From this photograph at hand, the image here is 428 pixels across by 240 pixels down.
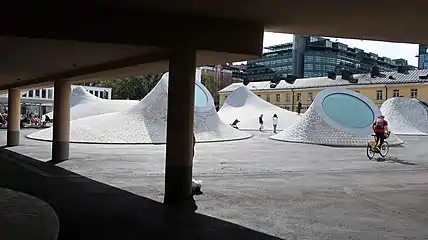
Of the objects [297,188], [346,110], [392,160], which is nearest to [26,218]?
[297,188]

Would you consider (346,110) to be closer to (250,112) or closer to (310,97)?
(250,112)

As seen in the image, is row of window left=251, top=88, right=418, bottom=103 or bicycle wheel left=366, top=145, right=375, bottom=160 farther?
row of window left=251, top=88, right=418, bottom=103

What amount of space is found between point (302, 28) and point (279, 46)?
129 meters

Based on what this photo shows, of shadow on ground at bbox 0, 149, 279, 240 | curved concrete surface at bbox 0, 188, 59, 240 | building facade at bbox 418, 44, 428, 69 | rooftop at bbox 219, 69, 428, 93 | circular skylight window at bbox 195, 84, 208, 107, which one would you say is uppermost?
building facade at bbox 418, 44, 428, 69

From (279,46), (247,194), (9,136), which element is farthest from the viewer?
(279,46)

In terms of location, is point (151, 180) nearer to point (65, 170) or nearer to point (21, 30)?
point (65, 170)

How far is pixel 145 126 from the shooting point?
2638 centimetres

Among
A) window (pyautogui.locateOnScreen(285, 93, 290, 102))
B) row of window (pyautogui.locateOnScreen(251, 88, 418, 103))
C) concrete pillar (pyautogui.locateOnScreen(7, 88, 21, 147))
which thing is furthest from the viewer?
window (pyautogui.locateOnScreen(285, 93, 290, 102))

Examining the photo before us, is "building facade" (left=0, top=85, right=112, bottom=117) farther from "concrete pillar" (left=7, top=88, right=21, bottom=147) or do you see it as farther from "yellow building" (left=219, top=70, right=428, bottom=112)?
"concrete pillar" (left=7, top=88, right=21, bottom=147)

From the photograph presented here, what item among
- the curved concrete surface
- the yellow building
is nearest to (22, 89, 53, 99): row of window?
the yellow building

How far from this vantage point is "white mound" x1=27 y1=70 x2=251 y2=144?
82.0 ft

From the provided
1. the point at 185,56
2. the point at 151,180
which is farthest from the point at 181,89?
the point at 151,180

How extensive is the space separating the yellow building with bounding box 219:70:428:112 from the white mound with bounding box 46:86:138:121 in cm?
2870

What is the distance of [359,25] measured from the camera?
8695 mm
